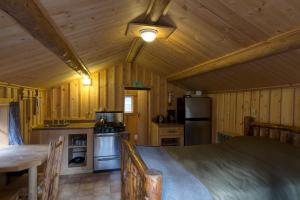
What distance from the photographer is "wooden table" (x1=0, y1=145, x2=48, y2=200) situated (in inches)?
81.4

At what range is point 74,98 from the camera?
5168 millimetres

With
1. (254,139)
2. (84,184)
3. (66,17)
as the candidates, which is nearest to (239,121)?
(254,139)

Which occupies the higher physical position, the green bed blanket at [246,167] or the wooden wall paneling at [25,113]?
the wooden wall paneling at [25,113]

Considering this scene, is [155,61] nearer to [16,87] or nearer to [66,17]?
[16,87]

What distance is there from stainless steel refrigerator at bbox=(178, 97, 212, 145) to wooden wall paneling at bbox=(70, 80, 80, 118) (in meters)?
2.69

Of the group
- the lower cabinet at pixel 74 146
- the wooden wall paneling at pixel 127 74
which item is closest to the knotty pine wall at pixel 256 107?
the wooden wall paneling at pixel 127 74

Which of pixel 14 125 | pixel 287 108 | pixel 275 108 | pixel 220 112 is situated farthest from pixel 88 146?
pixel 287 108

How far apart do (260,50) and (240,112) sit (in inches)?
79.5

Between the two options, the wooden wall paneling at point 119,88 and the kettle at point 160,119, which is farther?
the kettle at point 160,119

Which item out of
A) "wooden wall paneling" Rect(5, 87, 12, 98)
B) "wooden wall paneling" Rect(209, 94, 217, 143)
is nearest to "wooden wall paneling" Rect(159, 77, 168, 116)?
"wooden wall paneling" Rect(209, 94, 217, 143)

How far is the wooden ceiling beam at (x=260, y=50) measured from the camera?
6.04ft

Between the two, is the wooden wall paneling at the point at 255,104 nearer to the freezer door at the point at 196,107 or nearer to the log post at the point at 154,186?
the freezer door at the point at 196,107

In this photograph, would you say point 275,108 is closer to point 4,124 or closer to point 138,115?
point 4,124

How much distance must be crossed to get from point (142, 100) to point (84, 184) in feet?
11.1
